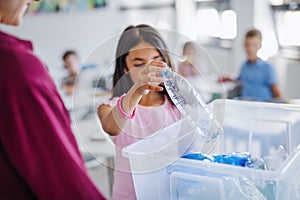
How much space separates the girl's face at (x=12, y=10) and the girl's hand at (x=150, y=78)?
9.9 inches

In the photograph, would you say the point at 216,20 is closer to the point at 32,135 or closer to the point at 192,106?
the point at 192,106

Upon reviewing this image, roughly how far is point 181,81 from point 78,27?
12.2ft

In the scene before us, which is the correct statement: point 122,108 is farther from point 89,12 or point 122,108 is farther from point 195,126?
point 89,12

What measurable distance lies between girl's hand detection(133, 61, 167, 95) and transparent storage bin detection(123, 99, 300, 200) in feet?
0.37

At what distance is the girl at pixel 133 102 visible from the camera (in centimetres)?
87

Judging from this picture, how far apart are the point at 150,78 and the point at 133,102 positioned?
0.26 ft

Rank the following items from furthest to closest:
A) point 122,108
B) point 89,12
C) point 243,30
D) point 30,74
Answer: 1. point 89,12
2. point 243,30
3. point 122,108
4. point 30,74

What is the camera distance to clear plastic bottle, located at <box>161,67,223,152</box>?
2.86 ft

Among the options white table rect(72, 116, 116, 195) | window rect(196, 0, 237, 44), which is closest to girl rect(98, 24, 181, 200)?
white table rect(72, 116, 116, 195)

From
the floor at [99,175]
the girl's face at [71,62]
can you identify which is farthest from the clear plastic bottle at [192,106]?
the girl's face at [71,62]

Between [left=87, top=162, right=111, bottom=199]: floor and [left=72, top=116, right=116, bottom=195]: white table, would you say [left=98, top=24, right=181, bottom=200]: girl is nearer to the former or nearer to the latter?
[left=72, top=116, right=116, bottom=195]: white table

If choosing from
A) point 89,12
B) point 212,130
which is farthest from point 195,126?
point 89,12

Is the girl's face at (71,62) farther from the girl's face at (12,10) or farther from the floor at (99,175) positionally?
the girl's face at (12,10)

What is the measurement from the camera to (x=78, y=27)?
174 inches
